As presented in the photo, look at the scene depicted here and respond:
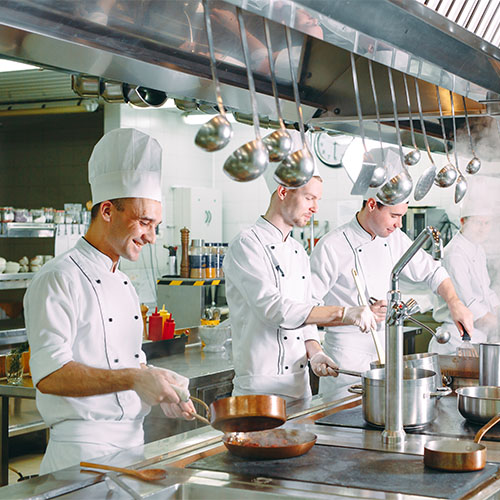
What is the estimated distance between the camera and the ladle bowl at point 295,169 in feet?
5.72

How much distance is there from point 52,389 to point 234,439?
506mm

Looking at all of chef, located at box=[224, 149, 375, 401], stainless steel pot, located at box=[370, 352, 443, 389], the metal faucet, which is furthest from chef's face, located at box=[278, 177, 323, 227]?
the metal faucet

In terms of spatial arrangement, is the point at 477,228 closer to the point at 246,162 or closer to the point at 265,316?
the point at 265,316

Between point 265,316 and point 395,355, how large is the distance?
955mm

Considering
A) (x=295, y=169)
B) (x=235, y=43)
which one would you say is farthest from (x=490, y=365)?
(x=235, y=43)

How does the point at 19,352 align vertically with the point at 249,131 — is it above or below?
below

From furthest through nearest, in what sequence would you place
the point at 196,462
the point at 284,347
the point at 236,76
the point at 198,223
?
the point at 198,223, the point at 284,347, the point at 236,76, the point at 196,462

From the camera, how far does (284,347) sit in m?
2.92

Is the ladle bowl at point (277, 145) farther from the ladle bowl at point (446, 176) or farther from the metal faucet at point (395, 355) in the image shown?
the ladle bowl at point (446, 176)

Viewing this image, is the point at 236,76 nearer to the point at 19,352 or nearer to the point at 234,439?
the point at 234,439

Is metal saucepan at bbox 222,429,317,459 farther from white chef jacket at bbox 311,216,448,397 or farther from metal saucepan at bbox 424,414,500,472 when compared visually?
white chef jacket at bbox 311,216,448,397

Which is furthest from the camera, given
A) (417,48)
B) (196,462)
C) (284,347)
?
(284,347)

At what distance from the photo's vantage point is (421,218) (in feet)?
25.0

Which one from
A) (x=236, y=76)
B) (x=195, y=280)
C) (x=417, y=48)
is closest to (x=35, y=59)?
(x=236, y=76)
